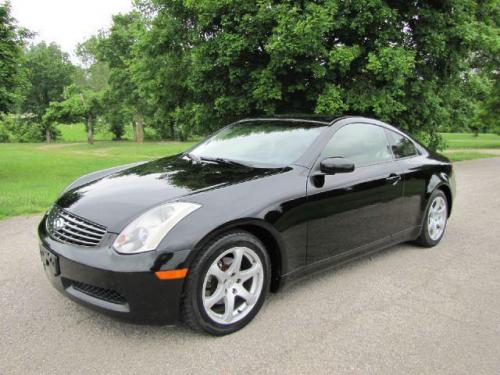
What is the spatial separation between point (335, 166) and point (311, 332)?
124cm

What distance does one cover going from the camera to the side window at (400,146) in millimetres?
4324

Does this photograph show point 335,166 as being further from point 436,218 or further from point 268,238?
point 436,218

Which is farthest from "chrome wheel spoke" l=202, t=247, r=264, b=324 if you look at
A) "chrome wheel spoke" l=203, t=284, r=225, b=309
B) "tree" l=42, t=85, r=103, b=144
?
"tree" l=42, t=85, r=103, b=144

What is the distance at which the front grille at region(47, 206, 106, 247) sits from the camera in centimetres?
264

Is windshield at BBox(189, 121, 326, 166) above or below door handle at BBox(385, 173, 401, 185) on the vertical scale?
above

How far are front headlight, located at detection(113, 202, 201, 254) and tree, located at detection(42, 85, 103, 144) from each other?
3694 cm

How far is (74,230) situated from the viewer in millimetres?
A: 2771

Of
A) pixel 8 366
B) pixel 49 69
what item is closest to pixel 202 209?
pixel 8 366

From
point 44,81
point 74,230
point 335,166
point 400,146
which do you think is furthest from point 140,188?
point 44,81

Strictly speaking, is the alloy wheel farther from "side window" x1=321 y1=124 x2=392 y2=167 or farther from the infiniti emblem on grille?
the infiniti emblem on grille

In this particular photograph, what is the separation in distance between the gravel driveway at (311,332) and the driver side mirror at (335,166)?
1.03m

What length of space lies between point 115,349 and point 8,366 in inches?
23.3

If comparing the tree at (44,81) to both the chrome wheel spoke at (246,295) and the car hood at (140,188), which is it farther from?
the chrome wheel spoke at (246,295)

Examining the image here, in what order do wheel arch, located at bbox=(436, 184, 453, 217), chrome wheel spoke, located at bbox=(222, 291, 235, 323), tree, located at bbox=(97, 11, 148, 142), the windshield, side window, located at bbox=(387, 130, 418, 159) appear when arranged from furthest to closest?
tree, located at bbox=(97, 11, 148, 142)
wheel arch, located at bbox=(436, 184, 453, 217)
side window, located at bbox=(387, 130, 418, 159)
the windshield
chrome wheel spoke, located at bbox=(222, 291, 235, 323)
